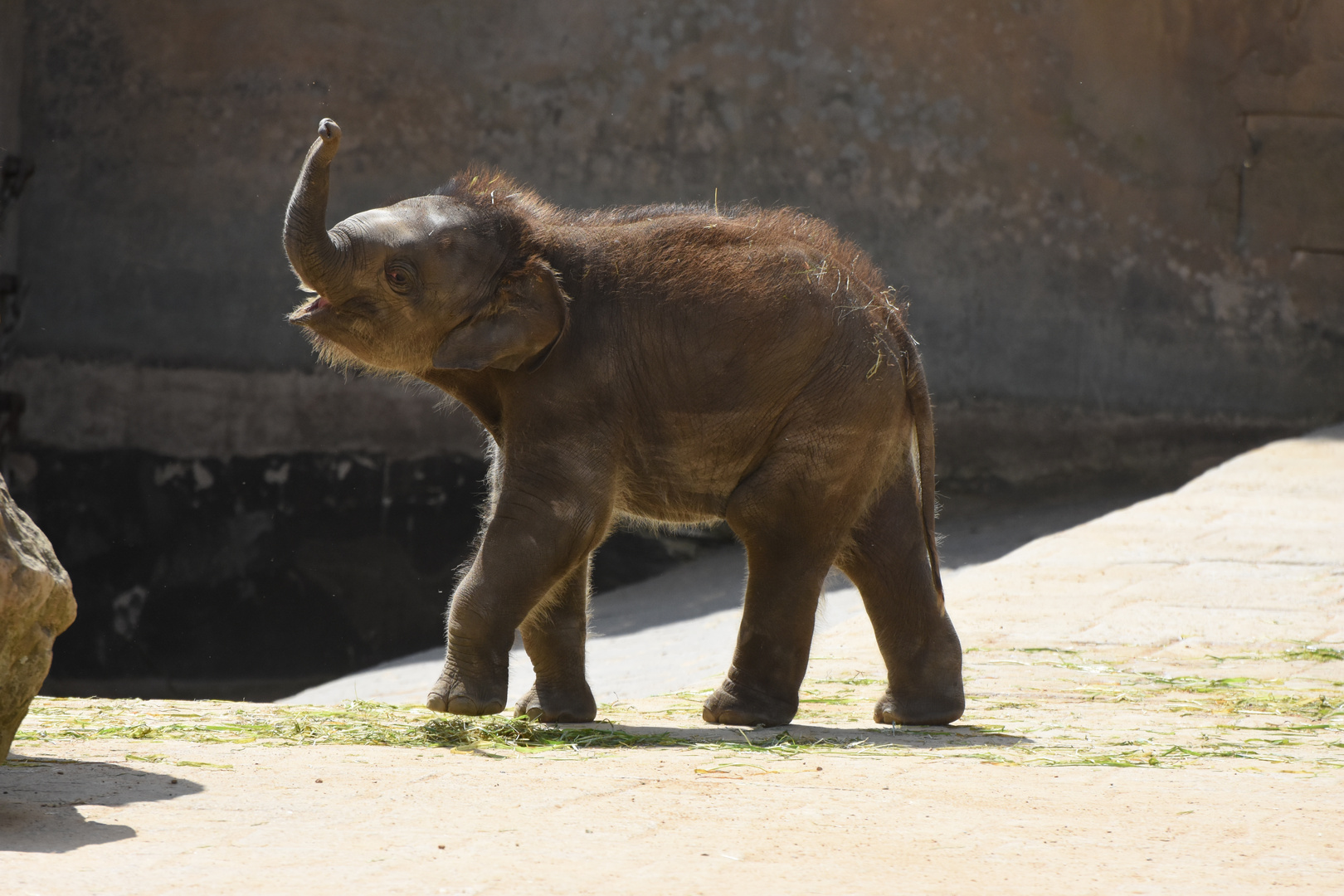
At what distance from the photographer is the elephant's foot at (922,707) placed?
4895 millimetres

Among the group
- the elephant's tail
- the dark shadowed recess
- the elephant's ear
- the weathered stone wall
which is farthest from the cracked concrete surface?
the weathered stone wall

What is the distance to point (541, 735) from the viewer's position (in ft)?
14.5

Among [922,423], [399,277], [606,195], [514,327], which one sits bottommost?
[922,423]

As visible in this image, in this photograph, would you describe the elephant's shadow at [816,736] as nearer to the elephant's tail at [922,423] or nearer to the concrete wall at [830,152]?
the elephant's tail at [922,423]

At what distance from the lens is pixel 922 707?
4910 mm

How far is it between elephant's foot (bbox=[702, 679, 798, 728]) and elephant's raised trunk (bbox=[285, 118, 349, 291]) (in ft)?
5.26

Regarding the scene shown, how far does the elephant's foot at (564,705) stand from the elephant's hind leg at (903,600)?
2.79 ft

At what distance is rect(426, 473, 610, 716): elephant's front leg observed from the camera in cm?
441

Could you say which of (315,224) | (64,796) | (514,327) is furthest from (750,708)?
(64,796)

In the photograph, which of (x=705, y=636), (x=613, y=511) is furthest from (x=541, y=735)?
(x=705, y=636)

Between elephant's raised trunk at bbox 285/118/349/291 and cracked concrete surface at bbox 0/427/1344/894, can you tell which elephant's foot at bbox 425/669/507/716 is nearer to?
cracked concrete surface at bbox 0/427/1344/894

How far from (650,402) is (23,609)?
2026 mm

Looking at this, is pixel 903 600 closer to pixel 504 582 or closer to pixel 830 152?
pixel 504 582

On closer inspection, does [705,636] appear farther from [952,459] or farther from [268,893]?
[268,893]
